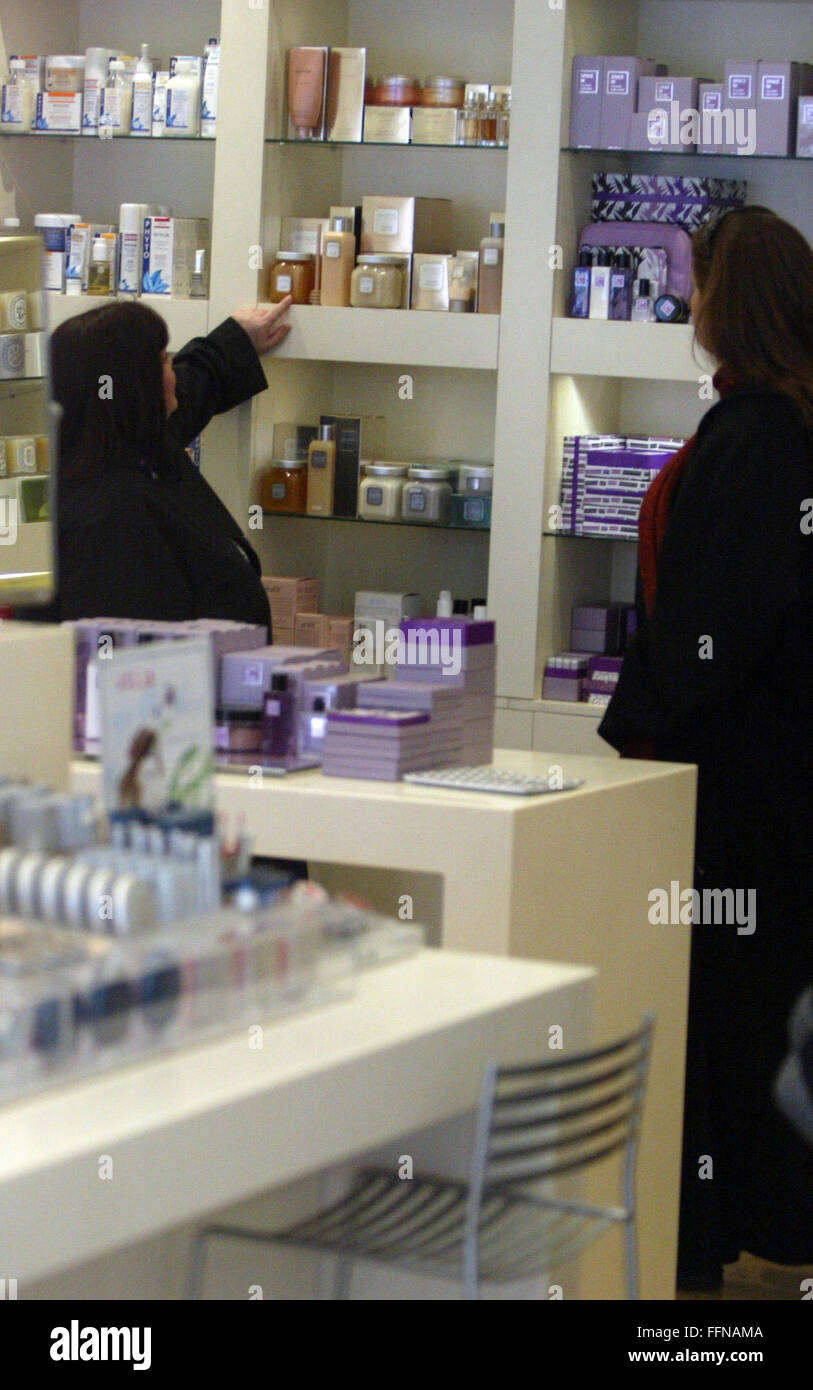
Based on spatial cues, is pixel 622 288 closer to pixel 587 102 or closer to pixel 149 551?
pixel 587 102

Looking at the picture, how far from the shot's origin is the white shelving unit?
4820mm

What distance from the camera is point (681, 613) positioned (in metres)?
3.62

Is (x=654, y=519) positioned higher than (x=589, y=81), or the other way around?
(x=589, y=81)

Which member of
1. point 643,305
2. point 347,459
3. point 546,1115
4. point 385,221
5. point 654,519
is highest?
point 385,221

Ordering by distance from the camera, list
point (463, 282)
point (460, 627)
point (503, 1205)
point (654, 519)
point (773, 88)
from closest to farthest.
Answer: point (503, 1205)
point (460, 627)
point (654, 519)
point (773, 88)
point (463, 282)

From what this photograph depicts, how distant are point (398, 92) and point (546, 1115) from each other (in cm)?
348

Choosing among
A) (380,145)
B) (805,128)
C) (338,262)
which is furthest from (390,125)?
(805,128)

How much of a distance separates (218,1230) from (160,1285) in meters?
0.14

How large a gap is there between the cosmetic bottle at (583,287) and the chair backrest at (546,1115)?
109 inches

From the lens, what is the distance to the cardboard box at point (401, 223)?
16.4 ft

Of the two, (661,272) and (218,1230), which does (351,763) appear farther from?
(661,272)

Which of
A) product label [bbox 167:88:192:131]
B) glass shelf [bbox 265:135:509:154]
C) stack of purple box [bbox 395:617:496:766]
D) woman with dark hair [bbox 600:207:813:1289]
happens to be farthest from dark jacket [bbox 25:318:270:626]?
product label [bbox 167:88:192:131]

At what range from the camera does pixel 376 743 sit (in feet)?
10.0

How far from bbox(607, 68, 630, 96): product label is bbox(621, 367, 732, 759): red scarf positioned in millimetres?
1294
